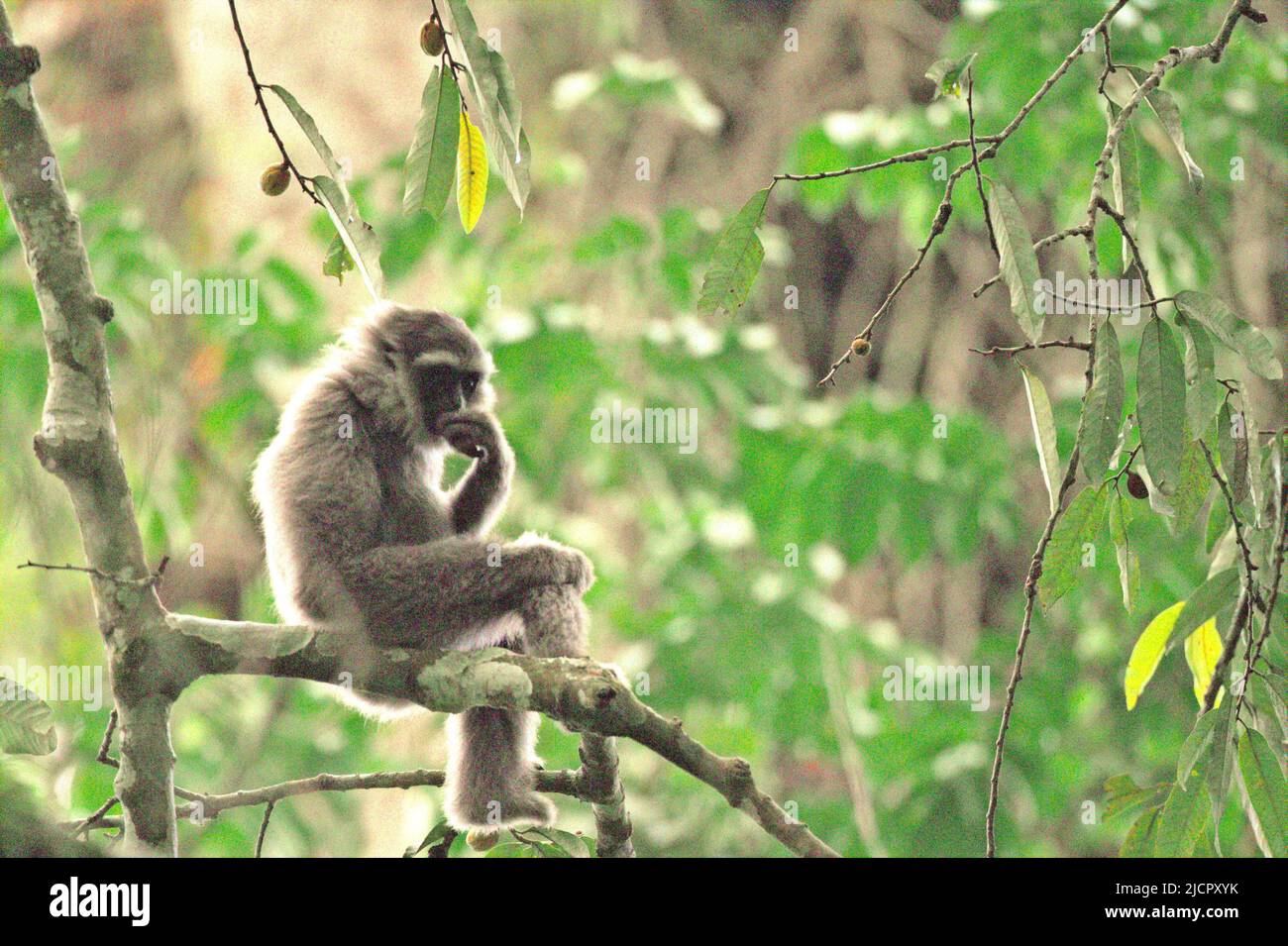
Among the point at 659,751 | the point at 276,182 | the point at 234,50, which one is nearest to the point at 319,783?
the point at 659,751

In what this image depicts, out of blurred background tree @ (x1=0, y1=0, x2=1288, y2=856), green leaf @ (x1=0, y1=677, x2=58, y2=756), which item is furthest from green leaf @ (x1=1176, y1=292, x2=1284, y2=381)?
blurred background tree @ (x1=0, y1=0, x2=1288, y2=856)

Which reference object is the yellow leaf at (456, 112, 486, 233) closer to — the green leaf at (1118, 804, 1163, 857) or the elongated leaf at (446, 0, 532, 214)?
the elongated leaf at (446, 0, 532, 214)

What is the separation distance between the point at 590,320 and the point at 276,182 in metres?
3.50

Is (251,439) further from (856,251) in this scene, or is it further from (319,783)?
(319,783)

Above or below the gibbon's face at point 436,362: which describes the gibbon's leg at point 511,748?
below

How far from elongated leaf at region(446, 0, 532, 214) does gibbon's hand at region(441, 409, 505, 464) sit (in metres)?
1.26

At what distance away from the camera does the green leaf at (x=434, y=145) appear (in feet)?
7.58

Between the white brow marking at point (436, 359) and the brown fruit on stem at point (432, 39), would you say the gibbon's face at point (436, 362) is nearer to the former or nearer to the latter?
the white brow marking at point (436, 359)

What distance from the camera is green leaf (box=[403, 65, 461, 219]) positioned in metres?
2.31

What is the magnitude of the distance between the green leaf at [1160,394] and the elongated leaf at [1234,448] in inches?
7.1

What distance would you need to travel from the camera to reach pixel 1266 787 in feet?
7.59

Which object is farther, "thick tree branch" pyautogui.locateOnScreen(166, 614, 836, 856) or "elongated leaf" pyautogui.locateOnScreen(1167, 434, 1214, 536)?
"elongated leaf" pyautogui.locateOnScreen(1167, 434, 1214, 536)

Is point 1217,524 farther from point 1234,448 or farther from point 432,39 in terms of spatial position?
point 432,39

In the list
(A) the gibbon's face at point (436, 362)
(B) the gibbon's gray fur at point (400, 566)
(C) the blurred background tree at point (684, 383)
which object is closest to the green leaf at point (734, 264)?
(B) the gibbon's gray fur at point (400, 566)
